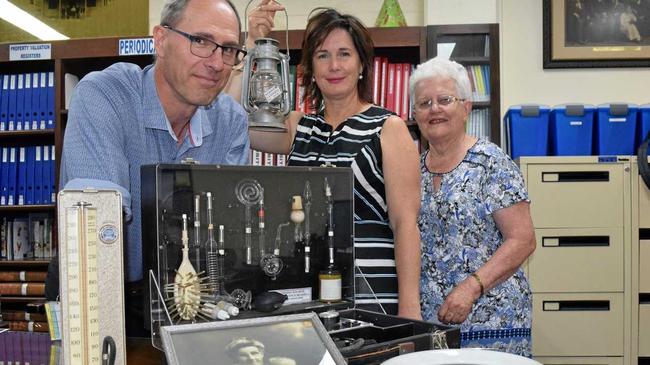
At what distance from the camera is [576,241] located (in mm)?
2967

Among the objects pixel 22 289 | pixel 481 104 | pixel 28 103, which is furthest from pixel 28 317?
pixel 481 104

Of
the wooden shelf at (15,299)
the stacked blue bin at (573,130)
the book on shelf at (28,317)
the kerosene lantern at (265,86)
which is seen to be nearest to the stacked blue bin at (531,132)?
the stacked blue bin at (573,130)

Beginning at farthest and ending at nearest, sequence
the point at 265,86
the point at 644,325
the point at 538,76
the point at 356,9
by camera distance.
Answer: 1. the point at 356,9
2. the point at 538,76
3. the point at 644,325
4. the point at 265,86

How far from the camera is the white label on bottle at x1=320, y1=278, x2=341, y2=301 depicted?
1.10m

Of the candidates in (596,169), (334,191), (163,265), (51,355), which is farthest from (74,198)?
(596,169)

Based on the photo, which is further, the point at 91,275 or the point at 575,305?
the point at 575,305

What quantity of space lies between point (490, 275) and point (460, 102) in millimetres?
517

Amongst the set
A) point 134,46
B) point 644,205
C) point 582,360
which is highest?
point 134,46

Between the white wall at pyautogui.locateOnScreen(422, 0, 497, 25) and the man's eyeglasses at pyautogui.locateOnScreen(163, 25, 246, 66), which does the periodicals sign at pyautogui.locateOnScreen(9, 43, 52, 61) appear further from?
the man's eyeglasses at pyautogui.locateOnScreen(163, 25, 246, 66)

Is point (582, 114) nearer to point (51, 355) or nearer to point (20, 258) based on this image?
point (51, 355)

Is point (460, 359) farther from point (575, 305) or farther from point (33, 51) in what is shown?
point (33, 51)

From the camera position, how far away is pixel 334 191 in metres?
1.14

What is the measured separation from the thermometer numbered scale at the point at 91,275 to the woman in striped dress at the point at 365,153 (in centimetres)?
59

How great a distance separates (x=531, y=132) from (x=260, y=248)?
2281 mm
